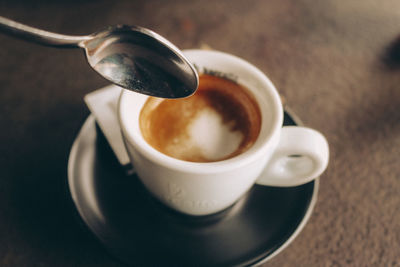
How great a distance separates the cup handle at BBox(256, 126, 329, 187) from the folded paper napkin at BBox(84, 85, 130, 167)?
27 centimetres

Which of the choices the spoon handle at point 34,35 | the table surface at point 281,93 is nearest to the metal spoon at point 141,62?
the spoon handle at point 34,35

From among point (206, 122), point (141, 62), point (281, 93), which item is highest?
point (141, 62)

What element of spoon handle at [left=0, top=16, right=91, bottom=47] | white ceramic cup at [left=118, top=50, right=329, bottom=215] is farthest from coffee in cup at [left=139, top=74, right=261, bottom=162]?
spoon handle at [left=0, top=16, right=91, bottom=47]

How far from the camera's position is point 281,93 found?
86cm

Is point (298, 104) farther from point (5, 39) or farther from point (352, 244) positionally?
point (5, 39)

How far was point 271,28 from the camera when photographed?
1027 millimetres

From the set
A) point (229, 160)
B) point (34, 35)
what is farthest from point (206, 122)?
point (34, 35)

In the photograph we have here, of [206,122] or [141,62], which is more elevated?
[141,62]

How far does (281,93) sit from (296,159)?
0.33 meters

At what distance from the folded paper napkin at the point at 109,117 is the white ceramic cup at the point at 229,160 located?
0.09m

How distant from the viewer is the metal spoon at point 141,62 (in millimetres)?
448

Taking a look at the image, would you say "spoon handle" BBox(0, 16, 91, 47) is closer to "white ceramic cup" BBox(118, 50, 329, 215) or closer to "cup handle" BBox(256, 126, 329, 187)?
"white ceramic cup" BBox(118, 50, 329, 215)

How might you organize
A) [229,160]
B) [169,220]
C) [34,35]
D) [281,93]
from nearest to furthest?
[34,35]
[229,160]
[169,220]
[281,93]

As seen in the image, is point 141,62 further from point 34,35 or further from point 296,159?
point 296,159
